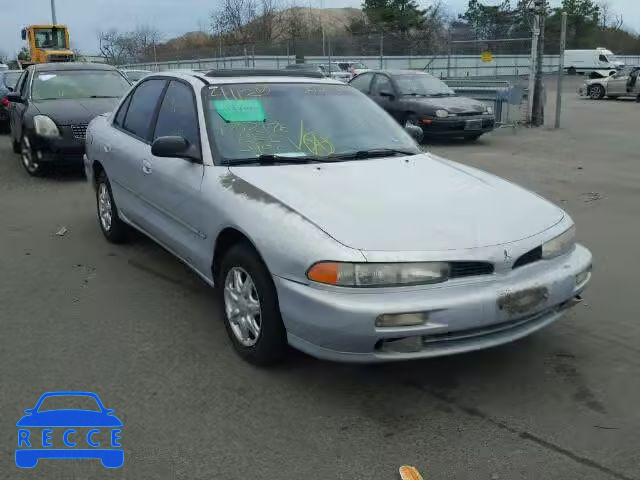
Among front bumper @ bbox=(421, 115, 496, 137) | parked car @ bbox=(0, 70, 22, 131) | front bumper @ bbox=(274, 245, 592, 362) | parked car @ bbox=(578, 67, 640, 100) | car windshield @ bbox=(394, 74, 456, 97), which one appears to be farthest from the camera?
parked car @ bbox=(578, 67, 640, 100)

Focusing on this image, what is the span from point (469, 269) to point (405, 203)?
58 cm

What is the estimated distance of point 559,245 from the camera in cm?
362

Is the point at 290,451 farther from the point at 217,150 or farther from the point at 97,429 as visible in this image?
the point at 217,150

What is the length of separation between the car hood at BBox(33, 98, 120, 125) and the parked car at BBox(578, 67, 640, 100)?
24264 millimetres

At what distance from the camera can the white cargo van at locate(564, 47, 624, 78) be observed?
50.0m

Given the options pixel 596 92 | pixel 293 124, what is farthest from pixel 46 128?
pixel 596 92

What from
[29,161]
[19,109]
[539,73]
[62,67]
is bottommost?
[29,161]

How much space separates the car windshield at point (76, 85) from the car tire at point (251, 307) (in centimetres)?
738

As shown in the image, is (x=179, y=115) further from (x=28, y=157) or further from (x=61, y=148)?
(x=28, y=157)

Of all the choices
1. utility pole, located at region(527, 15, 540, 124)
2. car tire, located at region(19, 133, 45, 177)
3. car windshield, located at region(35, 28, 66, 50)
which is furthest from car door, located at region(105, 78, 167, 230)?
car windshield, located at region(35, 28, 66, 50)

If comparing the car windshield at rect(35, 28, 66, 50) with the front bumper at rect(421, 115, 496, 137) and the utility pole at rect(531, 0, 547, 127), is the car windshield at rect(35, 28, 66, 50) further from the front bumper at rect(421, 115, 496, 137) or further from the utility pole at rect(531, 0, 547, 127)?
the front bumper at rect(421, 115, 496, 137)

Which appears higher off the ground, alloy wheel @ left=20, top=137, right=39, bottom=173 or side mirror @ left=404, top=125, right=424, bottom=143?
side mirror @ left=404, top=125, right=424, bottom=143

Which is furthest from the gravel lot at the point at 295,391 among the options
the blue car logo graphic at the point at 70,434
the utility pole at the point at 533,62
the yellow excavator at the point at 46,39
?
the yellow excavator at the point at 46,39

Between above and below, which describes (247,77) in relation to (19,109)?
above
